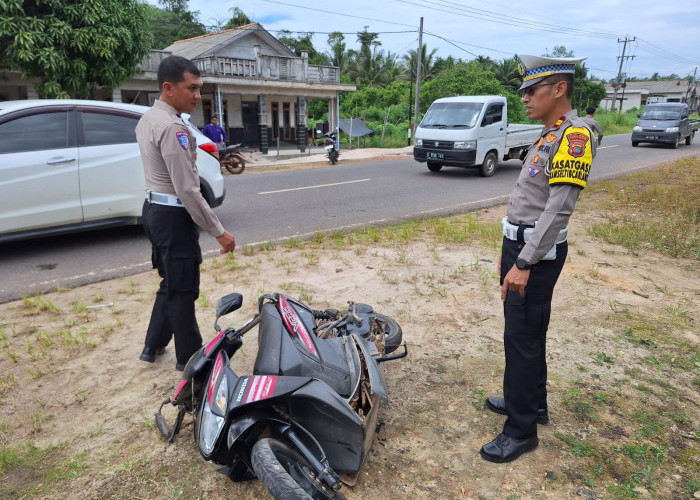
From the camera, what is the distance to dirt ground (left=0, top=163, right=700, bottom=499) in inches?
91.7

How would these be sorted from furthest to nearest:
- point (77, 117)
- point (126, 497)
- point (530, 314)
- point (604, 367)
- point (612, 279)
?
point (77, 117), point (612, 279), point (604, 367), point (530, 314), point (126, 497)

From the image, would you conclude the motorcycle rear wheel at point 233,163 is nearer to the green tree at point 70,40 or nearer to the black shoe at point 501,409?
the green tree at point 70,40

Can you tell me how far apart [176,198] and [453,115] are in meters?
10.7

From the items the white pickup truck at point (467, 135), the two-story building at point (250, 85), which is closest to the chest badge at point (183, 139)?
the white pickup truck at point (467, 135)

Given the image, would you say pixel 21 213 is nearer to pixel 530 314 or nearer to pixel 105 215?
pixel 105 215

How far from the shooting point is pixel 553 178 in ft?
7.16

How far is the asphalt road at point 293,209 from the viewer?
522cm

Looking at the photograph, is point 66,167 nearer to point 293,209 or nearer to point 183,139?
point 183,139

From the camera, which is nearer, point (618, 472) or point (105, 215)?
point (618, 472)

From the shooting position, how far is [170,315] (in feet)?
10.1

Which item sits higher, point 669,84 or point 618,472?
point 669,84

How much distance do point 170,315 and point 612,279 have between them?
4.18 metres

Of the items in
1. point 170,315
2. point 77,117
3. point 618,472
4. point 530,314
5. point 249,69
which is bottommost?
point 618,472

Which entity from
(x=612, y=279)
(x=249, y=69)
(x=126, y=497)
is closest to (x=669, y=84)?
(x=249, y=69)
